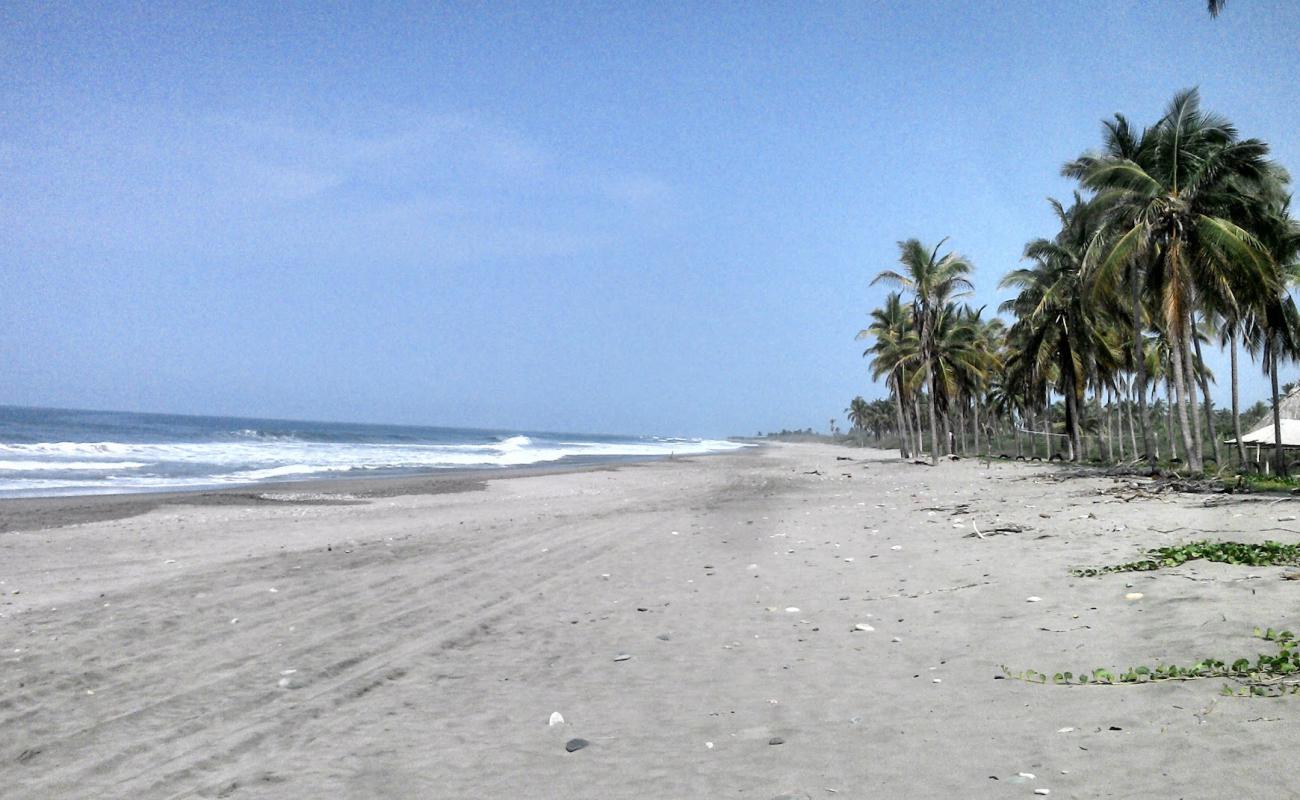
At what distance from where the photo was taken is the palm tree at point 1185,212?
61.2ft

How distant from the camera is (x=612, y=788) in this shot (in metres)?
3.78

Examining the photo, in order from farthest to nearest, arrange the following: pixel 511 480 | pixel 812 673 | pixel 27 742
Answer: pixel 511 480 → pixel 812 673 → pixel 27 742

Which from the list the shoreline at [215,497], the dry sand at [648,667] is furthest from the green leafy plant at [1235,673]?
the shoreline at [215,497]

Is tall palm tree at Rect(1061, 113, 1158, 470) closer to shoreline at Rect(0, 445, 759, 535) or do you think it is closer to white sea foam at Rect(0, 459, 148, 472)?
shoreline at Rect(0, 445, 759, 535)

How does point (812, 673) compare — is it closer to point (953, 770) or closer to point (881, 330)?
point (953, 770)

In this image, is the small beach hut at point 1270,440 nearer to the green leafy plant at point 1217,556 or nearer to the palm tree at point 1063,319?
the palm tree at point 1063,319

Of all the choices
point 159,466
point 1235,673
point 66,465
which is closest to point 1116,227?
point 1235,673

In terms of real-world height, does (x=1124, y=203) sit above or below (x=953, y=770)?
above

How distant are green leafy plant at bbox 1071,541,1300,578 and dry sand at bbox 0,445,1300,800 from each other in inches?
9.2

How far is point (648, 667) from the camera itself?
18.9ft

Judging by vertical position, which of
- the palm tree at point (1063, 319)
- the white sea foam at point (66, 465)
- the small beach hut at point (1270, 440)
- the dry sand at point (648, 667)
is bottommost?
the small beach hut at point (1270, 440)

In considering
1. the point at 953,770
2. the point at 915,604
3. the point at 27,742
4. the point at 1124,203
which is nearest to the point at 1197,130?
the point at 1124,203

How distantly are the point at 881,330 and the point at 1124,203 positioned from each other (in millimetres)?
28541

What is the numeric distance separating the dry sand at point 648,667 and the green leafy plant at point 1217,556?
0.23 meters
